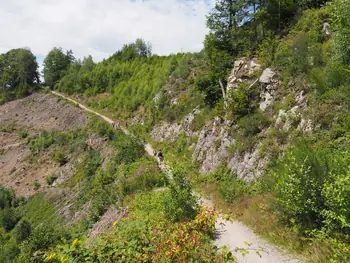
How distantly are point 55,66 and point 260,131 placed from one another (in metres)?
66.9

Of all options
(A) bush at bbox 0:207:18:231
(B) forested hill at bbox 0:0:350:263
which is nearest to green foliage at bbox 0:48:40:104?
(B) forested hill at bbox 0:0:350:263

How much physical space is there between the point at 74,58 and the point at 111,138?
52356mm

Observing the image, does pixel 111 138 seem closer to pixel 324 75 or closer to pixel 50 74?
pixel 324 75

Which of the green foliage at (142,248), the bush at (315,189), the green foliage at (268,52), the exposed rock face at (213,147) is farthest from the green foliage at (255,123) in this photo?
the green foliage at (142,248)

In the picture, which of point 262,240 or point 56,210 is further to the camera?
point 56,210

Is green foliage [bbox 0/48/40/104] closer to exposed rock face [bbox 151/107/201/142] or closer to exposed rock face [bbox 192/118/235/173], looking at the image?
exposed rock face [bbox 151/107/201/142]

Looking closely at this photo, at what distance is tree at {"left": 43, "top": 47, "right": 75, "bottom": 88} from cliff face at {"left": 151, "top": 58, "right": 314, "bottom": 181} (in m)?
57.1

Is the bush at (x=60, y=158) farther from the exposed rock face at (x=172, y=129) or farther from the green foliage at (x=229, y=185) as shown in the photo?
the green foliage at (x=229, y=185)

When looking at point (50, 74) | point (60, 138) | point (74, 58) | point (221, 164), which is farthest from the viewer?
point (74, 58)

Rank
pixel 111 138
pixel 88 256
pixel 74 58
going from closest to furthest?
pixel 88 256, pixel 111 138, pixel 74 58

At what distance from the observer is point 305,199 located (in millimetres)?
5367

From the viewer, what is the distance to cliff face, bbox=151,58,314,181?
33.5ft

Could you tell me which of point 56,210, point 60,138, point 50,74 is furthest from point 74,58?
point 56,210

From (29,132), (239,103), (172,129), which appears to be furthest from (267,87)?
(29,132)
